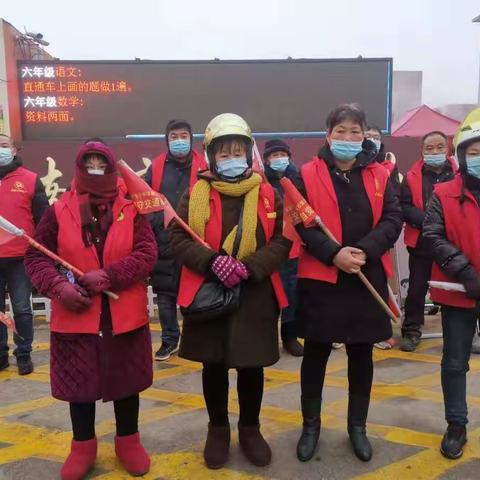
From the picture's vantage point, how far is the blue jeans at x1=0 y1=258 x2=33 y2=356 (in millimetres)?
4316

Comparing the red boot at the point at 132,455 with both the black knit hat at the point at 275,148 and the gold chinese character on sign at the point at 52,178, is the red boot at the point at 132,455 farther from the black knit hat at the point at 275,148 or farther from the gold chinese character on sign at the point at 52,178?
the gold chinese character on sign at the point at 52,178

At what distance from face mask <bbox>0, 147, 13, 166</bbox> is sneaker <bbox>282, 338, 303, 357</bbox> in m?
2.87

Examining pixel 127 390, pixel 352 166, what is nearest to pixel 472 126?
pixel 352 166

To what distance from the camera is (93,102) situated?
711 cm

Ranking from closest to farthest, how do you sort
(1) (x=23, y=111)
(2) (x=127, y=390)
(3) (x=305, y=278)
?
(2) (x=127, y=390) < (3) (x=305, y=278) < (1) (x=23, y=111)

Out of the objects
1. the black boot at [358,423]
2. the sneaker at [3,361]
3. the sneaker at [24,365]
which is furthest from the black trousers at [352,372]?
the sneaker at [3,361]

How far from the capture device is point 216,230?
2.74 m

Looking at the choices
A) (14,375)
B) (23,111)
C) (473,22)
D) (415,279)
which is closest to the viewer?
(14,375)

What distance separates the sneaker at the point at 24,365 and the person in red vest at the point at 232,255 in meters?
2.27

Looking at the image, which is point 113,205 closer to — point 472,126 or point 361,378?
point 361,378

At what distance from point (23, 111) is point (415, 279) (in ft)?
17.9

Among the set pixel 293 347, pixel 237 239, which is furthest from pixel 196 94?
pixel 237 239

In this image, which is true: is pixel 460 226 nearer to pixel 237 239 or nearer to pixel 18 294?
pixel 237 239

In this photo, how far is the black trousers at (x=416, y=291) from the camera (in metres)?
4.82
